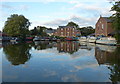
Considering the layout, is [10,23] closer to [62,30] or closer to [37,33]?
[37,33]

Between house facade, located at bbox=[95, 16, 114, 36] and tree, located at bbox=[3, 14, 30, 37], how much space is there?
3031 centimetres

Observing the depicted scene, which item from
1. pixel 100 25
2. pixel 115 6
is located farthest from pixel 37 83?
pixel 100 25

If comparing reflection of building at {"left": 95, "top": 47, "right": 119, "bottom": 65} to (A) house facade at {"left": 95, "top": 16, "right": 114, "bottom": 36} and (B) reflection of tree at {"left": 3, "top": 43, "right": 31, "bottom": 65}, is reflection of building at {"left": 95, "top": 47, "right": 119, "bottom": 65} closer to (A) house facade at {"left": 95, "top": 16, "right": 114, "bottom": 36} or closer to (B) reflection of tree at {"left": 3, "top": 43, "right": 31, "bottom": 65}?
(B) reflection of tree at {"left": 3, "top": 43, "right": 31, "bottom": 65}

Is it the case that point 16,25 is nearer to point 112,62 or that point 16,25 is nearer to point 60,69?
point 112,62

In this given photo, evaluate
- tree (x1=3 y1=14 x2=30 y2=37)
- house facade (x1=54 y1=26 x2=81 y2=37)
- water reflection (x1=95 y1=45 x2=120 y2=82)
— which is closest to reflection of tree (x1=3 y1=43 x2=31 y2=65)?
water reflection (x1=95 y1=45 x2=120 y2=82)

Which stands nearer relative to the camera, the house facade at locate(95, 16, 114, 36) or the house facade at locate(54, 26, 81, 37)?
the house facade at locate(95, 16, 114, 36)

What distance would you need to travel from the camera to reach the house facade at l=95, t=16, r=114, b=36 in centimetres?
5512

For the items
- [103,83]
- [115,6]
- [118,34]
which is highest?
[115,6]

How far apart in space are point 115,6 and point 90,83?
18.5 metres

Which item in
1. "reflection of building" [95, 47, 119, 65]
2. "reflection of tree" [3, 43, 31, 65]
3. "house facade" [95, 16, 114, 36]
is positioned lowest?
"reflection of building" [95, 47, 119, 65]

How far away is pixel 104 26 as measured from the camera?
5709cm

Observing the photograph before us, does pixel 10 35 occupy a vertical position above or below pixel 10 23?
below

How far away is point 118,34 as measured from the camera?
72.9 feet

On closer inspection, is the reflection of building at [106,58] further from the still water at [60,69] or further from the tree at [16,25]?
the tree at [16,25]
